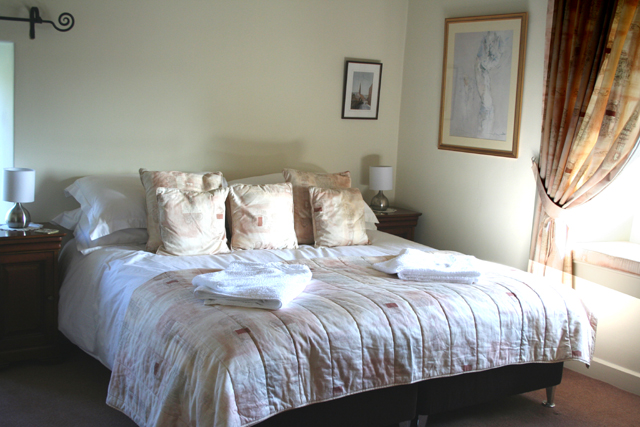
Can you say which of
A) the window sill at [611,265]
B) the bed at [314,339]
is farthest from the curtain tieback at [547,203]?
the bed at [314,339]

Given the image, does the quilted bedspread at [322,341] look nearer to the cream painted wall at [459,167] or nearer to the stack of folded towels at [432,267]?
the stack of folded towels at [432,267]

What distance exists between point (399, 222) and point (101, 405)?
2.44 meters

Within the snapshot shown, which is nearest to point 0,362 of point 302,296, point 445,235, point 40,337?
point 40,337

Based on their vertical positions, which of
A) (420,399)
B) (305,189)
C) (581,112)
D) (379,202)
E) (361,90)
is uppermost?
(361,90)

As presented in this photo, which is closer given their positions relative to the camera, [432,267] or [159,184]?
[432,267]

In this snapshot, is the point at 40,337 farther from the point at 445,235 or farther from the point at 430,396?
the point at 445,235

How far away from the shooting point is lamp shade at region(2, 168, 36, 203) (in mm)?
3008

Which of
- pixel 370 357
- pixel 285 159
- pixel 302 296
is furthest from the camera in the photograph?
pixel 285 159

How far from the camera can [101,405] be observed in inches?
105

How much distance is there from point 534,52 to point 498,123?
1.60ft

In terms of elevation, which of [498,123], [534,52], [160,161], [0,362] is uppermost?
[534,52]

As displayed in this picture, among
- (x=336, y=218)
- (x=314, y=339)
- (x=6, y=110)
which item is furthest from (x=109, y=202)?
(x=314, y=339)

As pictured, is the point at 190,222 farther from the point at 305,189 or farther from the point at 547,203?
the point at 547,203

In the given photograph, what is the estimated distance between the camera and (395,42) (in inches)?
178
